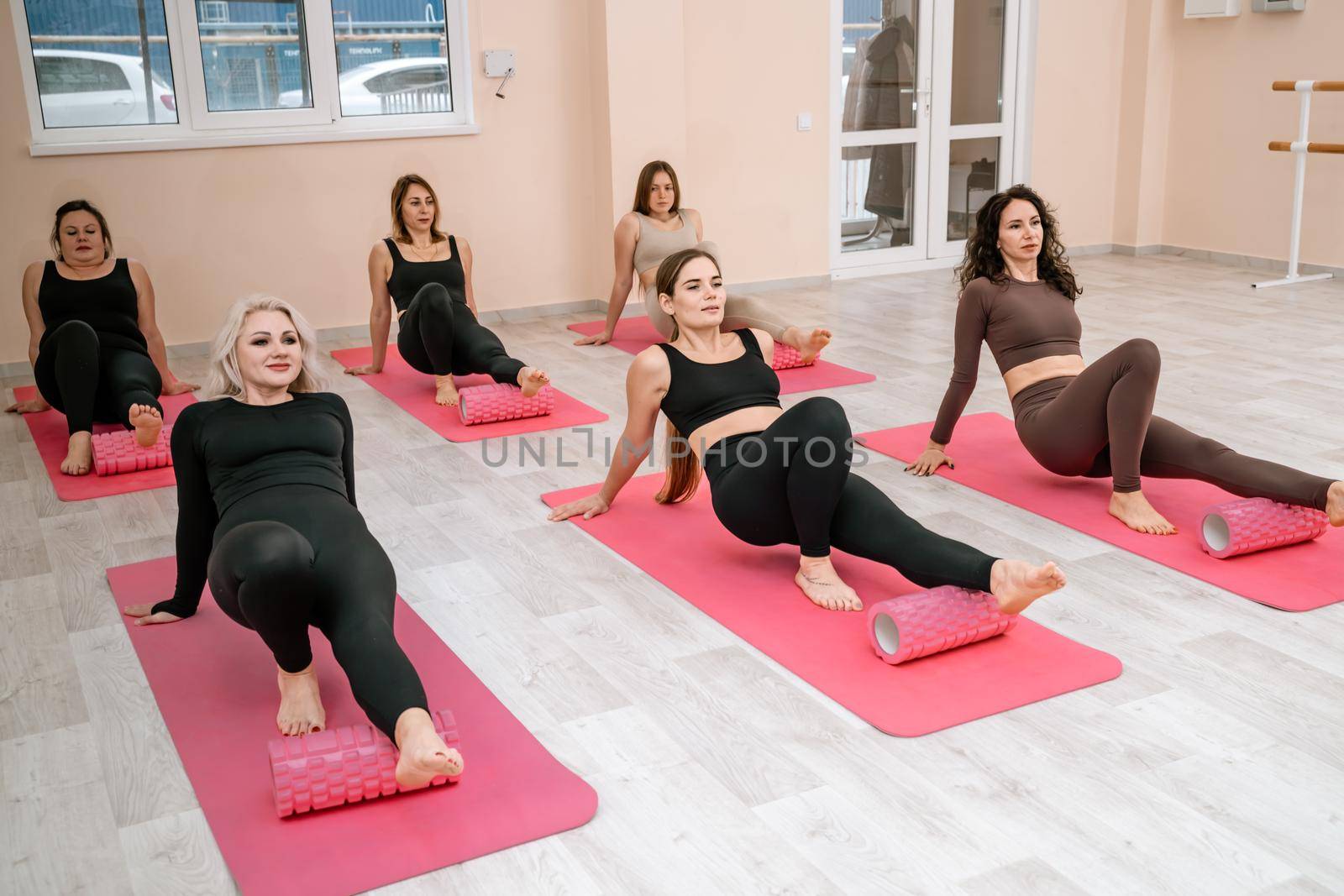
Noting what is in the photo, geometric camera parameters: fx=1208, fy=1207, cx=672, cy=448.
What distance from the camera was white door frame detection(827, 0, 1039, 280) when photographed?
6812mm

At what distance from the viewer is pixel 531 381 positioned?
400 cm

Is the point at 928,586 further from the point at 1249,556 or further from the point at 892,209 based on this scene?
the point at 892,209

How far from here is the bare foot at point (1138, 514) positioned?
2988 mm

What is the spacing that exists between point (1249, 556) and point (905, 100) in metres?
4.63

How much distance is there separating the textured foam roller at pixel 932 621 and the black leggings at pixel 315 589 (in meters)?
0.91

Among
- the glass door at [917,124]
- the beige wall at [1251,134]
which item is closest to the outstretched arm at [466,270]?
the glass door at [917,124]

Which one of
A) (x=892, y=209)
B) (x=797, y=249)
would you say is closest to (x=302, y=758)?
(x=797, y=249)

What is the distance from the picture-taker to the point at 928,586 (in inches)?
95.0

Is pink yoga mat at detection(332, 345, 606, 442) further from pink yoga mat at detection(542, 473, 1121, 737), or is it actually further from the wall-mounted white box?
the wall-mounted white box

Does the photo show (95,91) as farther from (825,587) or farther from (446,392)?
(825,587)

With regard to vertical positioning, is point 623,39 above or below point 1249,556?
above

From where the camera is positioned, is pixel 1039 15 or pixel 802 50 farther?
pixel 1039 15

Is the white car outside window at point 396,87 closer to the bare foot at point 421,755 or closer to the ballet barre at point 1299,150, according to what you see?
the ballet barre at point 1299,150

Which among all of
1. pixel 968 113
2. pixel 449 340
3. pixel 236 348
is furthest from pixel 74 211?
pixel 968 113
